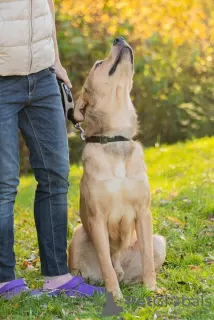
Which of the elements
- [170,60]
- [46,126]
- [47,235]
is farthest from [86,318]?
[170,60]

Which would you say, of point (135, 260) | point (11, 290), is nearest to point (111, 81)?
point (135, 260)

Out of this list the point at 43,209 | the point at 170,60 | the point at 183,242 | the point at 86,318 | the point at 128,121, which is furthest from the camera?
the point at 170,60

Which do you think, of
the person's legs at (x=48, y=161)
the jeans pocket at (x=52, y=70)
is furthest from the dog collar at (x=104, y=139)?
the jeans pocket at (x=52, y=70)

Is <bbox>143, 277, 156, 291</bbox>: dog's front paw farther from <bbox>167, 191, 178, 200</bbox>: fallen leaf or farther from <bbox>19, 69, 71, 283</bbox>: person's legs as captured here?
<bbox>167, 191, 178, 200</bbox>: fallen leaf

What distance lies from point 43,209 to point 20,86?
0.79m

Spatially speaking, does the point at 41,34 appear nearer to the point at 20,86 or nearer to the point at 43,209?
the point at 20,86

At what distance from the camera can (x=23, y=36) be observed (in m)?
3.80

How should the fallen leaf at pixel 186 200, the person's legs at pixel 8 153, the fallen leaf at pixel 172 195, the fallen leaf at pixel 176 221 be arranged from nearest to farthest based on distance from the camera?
1. the person's legs at pixel 8 153
2. the fallen leaf at pixel 176 221
3. the fallen leaf at pixel 186 200
4. the fallen leaf at pixel 172 195

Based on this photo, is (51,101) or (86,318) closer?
(86,318)

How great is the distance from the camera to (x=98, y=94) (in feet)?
14.4

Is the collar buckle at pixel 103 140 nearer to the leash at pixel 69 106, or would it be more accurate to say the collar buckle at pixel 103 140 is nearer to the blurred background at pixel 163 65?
the leash at pixel 69 106

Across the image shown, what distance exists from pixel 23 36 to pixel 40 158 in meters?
0.75

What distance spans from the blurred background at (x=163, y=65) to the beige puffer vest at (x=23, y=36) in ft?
23.8

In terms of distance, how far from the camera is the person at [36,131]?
12.5 ft
